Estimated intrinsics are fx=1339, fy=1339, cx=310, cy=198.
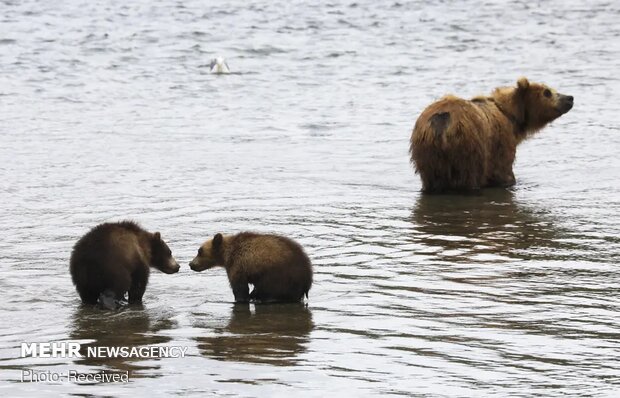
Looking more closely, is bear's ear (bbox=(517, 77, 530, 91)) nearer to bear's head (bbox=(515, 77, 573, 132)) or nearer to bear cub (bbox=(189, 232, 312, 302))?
bear's head (bbox=(515, 77, 573, 132))

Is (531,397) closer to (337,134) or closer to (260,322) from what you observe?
(260,322)

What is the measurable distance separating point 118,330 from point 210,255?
3.98 feet

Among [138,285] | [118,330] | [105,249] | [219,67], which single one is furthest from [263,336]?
[219,67]

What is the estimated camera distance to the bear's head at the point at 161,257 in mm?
8344

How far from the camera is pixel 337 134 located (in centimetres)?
1656

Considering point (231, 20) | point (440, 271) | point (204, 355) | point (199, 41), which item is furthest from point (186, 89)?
point (204, 355)

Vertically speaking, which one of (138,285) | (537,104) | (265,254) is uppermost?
(537,104)

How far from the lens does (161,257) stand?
330 inches

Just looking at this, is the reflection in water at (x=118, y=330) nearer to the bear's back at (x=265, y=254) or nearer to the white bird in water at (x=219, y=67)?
the bear's back at (x=265, y=254)

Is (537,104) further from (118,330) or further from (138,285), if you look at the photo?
(118,330)

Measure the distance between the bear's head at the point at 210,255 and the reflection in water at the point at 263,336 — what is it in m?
0.50

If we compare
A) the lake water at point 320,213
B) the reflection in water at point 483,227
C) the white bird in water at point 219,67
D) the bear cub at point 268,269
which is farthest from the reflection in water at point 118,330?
the white bird in water at point 219,67

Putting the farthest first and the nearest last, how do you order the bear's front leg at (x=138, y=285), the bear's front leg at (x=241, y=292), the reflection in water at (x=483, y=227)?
the reflection in water at (x=483, y=227), the bear's front leg at (x=241, y=292), the bear's front leg at (x=138, y=285)

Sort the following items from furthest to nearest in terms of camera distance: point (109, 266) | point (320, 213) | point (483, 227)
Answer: point (320, 213) < point (483, 227) < point (109, 266)
